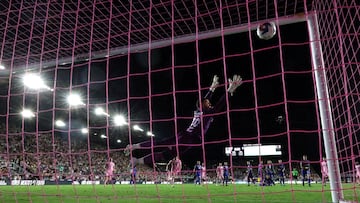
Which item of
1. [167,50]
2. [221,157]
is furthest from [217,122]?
[167,50]

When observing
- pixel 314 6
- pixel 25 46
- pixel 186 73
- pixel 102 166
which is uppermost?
pixel 186 73

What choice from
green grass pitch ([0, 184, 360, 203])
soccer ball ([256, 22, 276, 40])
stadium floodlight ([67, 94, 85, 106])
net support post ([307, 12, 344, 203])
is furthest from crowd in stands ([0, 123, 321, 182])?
soccer ball ([256, 22, 276, 40])

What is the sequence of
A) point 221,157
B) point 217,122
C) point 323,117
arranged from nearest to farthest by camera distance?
point 323,117, point 217,122, point 221,157

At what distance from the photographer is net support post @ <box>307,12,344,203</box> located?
17.3ft

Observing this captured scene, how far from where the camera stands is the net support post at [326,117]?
526 centimetres

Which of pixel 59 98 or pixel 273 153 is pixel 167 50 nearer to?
pixel 59 98

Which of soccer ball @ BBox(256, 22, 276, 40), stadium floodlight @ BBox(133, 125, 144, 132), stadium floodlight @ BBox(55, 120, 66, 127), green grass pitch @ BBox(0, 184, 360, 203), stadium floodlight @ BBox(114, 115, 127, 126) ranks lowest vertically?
green grass pitch @ BBox(0, 184, 360, 203)

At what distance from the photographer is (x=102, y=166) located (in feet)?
102

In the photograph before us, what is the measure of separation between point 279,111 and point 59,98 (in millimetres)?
19973

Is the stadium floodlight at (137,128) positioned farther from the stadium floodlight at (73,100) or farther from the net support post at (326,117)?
the net support post at (326,117)

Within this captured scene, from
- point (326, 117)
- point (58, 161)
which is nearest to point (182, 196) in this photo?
point (326, 117)

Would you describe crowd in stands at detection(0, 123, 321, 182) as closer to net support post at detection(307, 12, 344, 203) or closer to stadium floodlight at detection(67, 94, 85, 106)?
stadium floodlight at detection(67, 94, 85, 106)

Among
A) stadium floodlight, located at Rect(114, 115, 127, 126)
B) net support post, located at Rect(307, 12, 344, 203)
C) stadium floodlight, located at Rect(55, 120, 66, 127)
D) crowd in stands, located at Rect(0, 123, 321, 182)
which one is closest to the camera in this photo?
→ net support post, located at Rect(307, 12, 344, 203)

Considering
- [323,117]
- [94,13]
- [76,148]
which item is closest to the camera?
[323,117]
